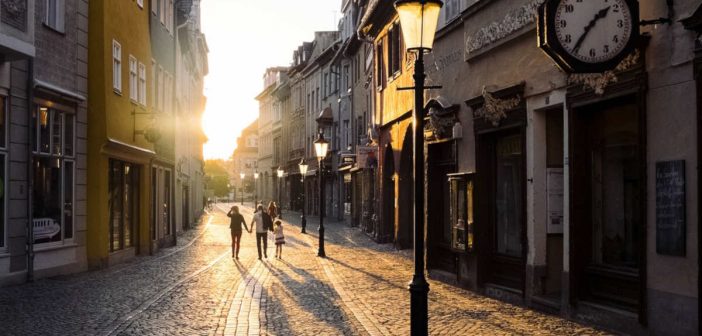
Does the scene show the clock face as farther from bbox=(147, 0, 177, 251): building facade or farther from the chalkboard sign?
bbox=(147, 0, 177, 251): building facade

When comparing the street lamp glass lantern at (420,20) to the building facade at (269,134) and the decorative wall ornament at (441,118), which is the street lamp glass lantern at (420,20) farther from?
the building facade at (269,134)

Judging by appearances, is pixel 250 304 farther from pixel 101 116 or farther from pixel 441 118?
pixel 101 116

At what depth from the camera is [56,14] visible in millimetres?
18812

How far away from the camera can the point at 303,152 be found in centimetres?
6731

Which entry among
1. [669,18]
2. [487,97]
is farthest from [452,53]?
[669,18]

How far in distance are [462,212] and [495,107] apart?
2.38 metres

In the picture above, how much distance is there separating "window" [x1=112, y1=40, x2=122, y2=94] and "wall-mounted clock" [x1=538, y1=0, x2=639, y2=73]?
46.0ft

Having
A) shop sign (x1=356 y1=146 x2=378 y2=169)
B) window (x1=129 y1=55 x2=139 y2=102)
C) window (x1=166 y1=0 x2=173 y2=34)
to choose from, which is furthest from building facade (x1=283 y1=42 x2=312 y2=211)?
window (x1=129 y1=55 x2=139 y2=102)

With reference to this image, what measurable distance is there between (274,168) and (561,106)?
234 ft

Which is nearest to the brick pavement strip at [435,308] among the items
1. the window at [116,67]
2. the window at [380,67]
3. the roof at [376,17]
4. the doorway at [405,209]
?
the doorway at [405,209]

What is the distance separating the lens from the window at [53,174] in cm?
1805

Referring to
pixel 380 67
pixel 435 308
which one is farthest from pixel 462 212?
pixel 380 67

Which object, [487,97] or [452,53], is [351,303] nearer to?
[487,97]

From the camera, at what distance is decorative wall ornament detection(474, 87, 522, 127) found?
1449cm
